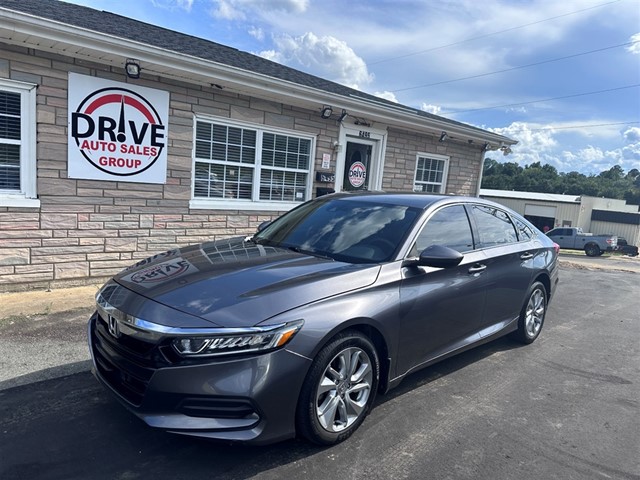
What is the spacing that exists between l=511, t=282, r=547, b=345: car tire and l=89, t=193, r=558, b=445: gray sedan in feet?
2.32

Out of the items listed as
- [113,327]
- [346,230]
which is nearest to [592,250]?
[346,230]

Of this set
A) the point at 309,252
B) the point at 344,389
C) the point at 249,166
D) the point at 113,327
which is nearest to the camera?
the point at 113,327

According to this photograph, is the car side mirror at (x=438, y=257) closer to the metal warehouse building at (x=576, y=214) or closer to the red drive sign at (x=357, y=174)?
the red drive sign at (x=357, y=174)

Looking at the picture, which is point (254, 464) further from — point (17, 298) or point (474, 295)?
point (17, 298)

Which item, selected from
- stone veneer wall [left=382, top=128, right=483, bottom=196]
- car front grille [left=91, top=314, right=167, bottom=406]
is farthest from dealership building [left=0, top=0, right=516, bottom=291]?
car front grille [left=91, top=314, right=167, bottom=406]

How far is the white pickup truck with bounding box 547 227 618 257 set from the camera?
30.3 meters

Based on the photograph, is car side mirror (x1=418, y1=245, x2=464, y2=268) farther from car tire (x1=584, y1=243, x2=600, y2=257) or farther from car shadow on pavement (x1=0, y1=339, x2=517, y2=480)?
car tire (x1=584, y1=243, x2=600, y2=257)

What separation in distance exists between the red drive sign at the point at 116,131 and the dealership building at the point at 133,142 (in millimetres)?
15

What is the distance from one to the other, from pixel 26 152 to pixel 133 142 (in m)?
1.37

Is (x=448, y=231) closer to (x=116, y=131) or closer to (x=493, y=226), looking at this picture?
(x=493, y=226)

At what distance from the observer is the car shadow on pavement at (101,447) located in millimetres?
2523

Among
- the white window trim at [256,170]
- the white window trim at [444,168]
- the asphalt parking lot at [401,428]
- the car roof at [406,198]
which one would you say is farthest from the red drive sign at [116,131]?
the white window trim at [444,168]

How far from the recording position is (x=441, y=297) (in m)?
3.55

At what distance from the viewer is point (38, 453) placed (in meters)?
2.64
